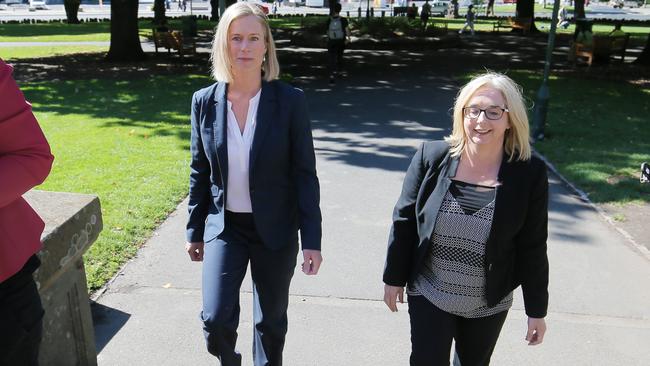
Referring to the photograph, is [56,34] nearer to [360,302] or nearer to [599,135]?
[599,135]

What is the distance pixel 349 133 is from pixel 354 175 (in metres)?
2.10

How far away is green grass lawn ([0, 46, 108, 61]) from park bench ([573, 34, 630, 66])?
1591 centimetres

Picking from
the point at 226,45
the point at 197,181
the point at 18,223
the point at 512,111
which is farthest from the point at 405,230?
the point at 18,223

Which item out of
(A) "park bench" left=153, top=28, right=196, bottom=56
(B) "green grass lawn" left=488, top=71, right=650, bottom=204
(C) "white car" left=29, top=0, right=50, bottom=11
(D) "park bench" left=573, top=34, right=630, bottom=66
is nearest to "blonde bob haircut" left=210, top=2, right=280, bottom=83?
(B) "green grass lawn" left=488, top=71, right=650, bottom=204

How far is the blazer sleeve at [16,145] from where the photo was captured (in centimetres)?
174

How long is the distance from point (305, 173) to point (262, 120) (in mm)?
321

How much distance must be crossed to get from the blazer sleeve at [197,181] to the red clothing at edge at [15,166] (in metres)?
0.98

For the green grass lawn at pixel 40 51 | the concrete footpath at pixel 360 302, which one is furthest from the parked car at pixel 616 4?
the concrete footpath at pixel 360 302

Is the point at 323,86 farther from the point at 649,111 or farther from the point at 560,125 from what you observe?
the point at 649,111

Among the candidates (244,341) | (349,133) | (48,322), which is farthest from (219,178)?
(349,133)

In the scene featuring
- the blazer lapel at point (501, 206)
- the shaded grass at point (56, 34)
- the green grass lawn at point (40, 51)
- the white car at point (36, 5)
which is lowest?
the blazer lapel at point (501, 206)

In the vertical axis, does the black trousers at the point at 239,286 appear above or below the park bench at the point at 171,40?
below

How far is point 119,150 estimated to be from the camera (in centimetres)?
796

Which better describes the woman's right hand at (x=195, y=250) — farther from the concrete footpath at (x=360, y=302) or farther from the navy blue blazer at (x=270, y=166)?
the concrete footpath at (x=360, y=302)
